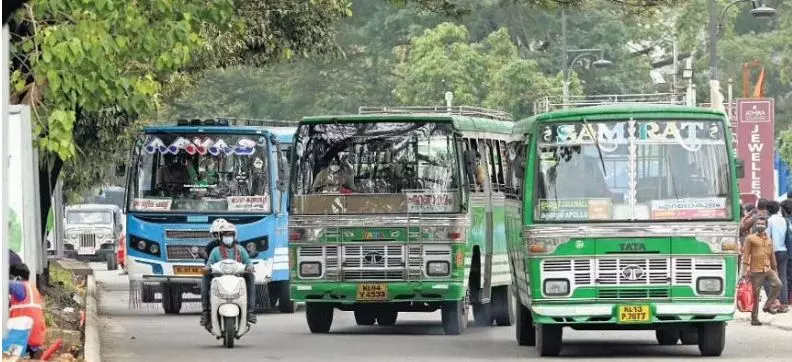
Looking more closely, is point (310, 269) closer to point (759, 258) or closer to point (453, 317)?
point (453, 317)

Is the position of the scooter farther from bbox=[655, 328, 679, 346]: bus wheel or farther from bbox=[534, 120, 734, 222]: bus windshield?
bbox=[655, 328, 679, 346]: bus wheel

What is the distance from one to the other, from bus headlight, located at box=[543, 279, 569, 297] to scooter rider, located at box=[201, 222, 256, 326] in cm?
399

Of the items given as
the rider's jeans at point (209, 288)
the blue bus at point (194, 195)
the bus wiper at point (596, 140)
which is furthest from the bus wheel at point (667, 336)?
the blue bus at point (194, 195)

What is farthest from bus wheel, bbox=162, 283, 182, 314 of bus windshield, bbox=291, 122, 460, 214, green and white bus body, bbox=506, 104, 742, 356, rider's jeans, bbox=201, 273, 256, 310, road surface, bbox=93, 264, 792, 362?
green and white bus body, bbox=506, 104, 742, 356

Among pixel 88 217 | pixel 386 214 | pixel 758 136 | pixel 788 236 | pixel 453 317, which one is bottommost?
pixel 453 317

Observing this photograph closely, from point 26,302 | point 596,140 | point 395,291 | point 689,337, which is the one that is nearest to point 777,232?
point 689,337

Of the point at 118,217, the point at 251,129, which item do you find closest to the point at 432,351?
the point at 251,129

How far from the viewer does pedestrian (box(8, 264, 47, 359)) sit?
52.5 ft

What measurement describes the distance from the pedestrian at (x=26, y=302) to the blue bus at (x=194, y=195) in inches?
446

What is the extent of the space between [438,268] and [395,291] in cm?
58

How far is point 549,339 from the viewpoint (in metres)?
19.0

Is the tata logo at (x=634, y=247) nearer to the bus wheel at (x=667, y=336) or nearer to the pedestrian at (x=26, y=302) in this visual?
the bus wheel at (x=667, y=336)

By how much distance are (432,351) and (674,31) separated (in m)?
63.6

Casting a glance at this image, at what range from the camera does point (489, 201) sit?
Answer: 990 inches
